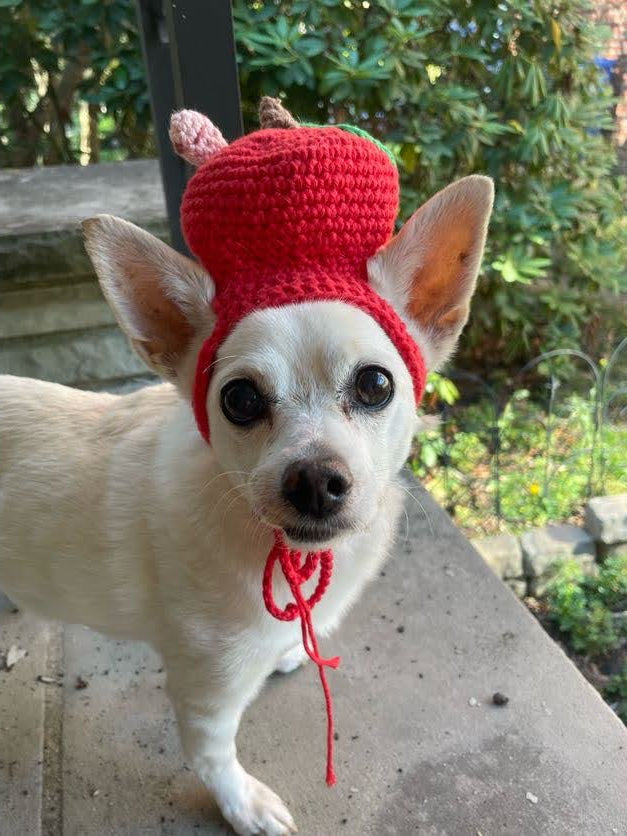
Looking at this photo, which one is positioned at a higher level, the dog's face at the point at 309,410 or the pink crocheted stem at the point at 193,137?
the pink crocheted stem at the point at 193,137

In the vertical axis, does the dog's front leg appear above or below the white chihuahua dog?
below

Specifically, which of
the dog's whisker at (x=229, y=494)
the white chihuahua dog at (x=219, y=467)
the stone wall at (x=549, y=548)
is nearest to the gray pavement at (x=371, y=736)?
the white chihuahua dog at (x=219, y=467)

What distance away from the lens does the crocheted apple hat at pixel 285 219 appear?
4.12ft

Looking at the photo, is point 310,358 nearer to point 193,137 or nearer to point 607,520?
point 193,137

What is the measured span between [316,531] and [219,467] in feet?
1.09

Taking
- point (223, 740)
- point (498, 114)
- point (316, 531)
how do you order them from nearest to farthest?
point (316, 531) < point (223, 740) < point (498, 114)

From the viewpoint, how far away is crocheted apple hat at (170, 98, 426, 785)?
4.12 feet

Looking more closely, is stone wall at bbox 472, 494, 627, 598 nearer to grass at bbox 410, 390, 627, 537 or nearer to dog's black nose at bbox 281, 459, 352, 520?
grass at bbox 410, 390, 627, 537

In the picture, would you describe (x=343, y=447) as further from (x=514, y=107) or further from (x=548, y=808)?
(x=514, y=107)

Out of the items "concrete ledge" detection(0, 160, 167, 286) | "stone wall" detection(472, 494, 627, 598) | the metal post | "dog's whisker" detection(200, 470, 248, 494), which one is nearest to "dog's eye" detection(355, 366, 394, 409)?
"dog's whisker" detection(200, 470, 248, 494)

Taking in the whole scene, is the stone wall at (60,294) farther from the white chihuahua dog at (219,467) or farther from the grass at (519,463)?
the grass at (519,463)

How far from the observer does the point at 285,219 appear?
126cm

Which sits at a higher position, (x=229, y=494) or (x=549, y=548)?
(x=229, y=494)

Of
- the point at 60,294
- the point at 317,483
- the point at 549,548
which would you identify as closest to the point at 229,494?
the point at 317,483
